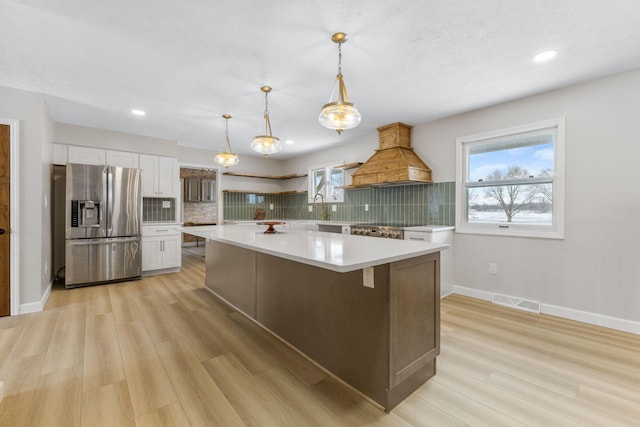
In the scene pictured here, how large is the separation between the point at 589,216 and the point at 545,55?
1658mm

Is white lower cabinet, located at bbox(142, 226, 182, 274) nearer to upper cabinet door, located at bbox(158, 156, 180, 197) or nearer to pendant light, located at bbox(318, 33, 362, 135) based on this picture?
upper cabinet door, located at bbox(158, 156, 180, 197)

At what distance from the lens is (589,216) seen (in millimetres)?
2811

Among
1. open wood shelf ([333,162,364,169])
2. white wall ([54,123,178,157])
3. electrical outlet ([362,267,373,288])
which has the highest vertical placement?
white wall ([54,123,178,157])

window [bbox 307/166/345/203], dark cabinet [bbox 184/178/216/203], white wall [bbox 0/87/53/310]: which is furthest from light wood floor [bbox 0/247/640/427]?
dark cabinet [bbox 184/178/216/203]

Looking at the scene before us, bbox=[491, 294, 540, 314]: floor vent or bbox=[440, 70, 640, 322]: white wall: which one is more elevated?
bbox=[440, 70, 640, 322]: white wall

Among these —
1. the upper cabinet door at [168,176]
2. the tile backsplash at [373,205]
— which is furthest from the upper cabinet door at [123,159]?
the tile backsplash at [373,205]

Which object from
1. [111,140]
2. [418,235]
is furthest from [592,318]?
[111,140]

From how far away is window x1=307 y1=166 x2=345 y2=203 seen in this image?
18.8 feet

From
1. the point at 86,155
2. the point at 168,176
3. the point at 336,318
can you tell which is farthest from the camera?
the point at 168,176

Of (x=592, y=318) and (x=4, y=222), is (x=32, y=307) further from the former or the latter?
(x=592, y=318)

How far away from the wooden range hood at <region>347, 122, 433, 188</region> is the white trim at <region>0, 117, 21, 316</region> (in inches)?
164

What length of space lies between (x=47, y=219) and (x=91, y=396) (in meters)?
3.02

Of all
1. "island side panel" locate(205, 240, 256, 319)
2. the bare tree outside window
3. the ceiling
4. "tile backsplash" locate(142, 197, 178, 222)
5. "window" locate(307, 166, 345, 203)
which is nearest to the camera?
the ceiling

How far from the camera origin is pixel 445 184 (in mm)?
3947
